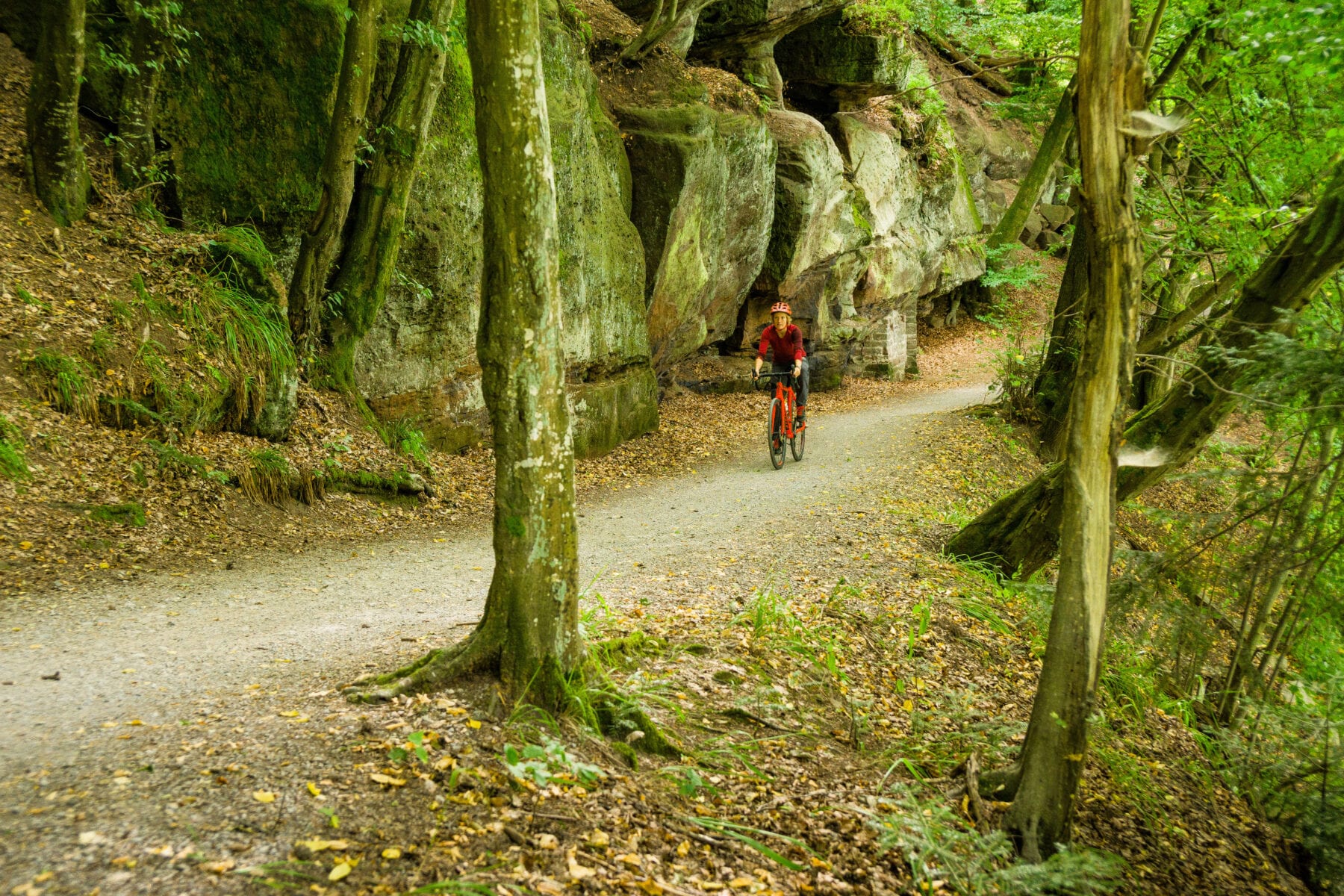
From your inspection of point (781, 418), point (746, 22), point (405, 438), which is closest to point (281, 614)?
point (405, 438)

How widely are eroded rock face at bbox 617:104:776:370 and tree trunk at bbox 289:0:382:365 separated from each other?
222 inches

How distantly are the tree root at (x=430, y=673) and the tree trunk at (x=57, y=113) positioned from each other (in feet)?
22.2

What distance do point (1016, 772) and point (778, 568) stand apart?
3.12 metres

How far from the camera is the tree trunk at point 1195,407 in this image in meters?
5.82

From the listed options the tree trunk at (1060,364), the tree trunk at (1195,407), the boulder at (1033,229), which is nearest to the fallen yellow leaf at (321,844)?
the tree trunk at (1195,407)

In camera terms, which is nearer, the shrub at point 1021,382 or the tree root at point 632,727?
the tree root at point 632,727

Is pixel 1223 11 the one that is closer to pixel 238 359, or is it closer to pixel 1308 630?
pixel 1308 630

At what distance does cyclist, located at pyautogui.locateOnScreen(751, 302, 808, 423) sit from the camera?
39.8 ft

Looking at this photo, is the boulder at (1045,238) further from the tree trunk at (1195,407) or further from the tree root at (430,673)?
the tree root at (430,673)

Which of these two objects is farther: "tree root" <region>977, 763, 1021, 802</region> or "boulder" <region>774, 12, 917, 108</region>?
"boulder" <region>774, 12, 917, 108</region>

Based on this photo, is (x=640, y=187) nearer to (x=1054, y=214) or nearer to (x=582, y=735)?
(x=582, y=735)

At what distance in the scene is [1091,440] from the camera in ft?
14.5

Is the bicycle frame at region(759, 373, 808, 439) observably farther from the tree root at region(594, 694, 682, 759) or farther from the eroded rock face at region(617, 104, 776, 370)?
the tree root at region(594, 694, 682, 759)

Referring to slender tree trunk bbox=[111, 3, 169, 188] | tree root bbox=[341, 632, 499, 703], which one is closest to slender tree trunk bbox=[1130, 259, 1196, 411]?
tree root bbox=[341, 632, 499, 703]
